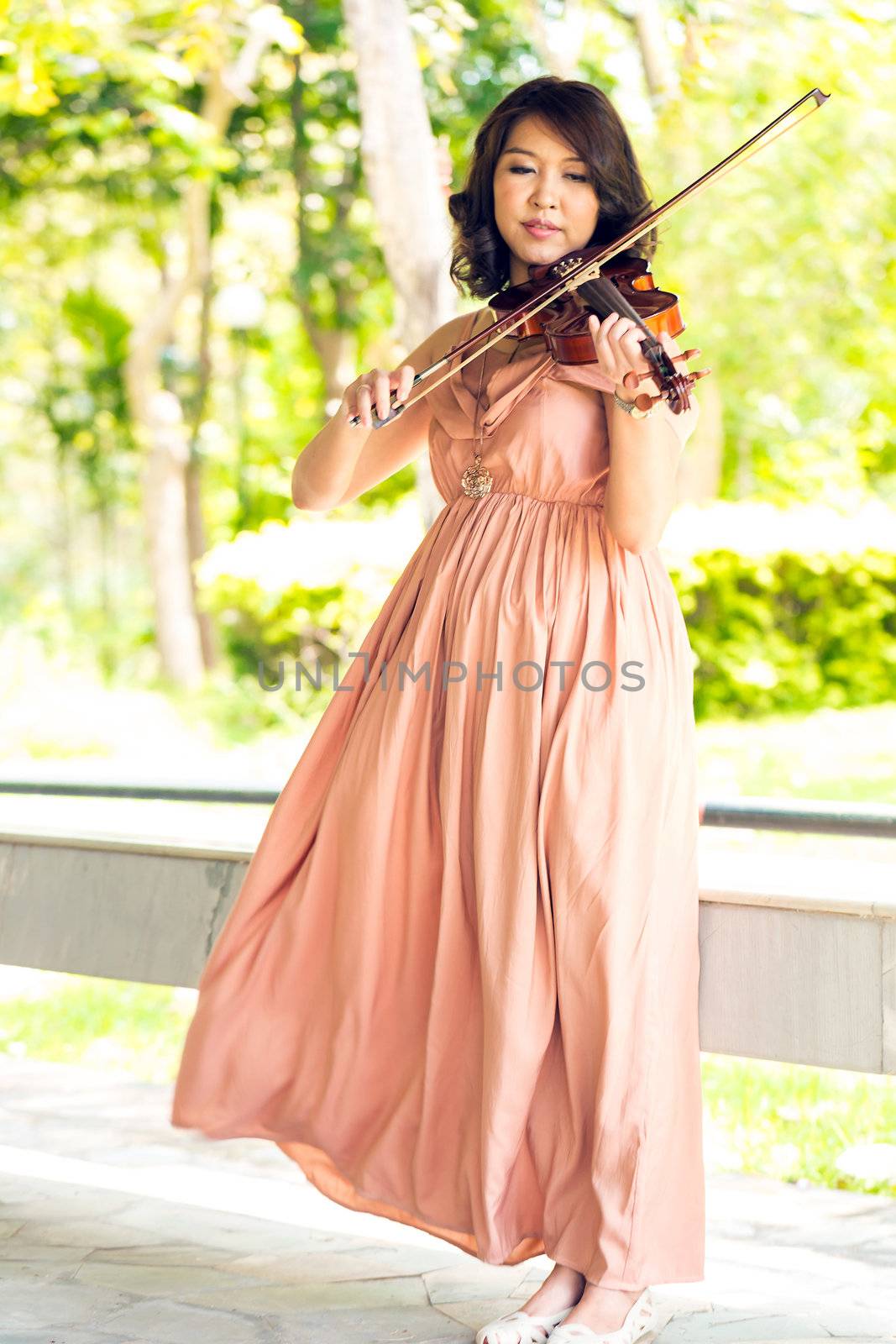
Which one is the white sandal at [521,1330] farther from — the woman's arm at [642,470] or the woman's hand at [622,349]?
the woman's hand at [622,349]

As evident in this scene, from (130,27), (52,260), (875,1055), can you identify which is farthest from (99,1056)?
(52,260)

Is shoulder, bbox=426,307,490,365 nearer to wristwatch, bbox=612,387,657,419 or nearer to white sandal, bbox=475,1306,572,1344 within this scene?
wristwatch, bbox=612,387,657,419

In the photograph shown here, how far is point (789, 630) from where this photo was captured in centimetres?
709

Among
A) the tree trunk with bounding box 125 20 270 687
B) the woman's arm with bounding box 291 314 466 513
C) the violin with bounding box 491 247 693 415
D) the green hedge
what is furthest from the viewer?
the tree trunk with bounding box 125 20 270 687

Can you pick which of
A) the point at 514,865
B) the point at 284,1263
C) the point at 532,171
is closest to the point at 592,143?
the point at 532,171

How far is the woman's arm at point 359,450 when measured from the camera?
2137 mm

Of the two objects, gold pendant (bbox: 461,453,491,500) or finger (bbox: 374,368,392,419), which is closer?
finger (bbox: 374,368,392,419)

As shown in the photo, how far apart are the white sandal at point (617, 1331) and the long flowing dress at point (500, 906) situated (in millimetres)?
73

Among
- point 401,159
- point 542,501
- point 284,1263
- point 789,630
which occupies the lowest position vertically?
point 284,1263

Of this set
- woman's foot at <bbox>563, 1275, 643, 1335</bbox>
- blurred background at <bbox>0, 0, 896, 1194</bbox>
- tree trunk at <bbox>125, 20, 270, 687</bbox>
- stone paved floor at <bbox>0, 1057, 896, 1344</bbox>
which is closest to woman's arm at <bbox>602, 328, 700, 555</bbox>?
woman's foot at <bbox>563, 1275, 643, 1335</bbox>

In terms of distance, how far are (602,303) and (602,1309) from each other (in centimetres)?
131

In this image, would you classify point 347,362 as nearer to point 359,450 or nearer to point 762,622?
point 762,622

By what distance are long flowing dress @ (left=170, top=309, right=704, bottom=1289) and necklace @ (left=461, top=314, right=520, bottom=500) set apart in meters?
0.01

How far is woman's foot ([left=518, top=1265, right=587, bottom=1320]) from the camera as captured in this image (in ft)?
6.38
